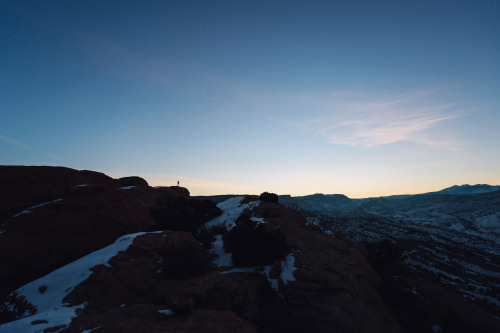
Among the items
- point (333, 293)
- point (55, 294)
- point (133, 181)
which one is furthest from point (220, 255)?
point (133, 181)

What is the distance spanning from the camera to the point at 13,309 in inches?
263

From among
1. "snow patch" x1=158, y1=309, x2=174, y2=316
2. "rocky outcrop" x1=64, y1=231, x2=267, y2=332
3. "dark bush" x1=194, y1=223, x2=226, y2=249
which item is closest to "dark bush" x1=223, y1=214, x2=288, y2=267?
"rocky outcrop" x1=64, y1=231, x2=267, y2=332

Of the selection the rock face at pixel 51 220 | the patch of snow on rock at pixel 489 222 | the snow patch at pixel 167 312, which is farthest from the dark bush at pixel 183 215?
the patch of snow on rock at pixel 489 222

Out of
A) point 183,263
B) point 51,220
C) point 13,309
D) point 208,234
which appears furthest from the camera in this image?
point 208,234

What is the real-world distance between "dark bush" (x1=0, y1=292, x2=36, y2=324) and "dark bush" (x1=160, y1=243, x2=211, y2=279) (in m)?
4.29

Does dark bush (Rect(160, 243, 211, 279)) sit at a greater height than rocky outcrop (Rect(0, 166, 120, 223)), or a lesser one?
lesser

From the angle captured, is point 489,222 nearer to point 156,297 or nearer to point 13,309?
point 156,297

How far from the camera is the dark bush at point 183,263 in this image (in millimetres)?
9938

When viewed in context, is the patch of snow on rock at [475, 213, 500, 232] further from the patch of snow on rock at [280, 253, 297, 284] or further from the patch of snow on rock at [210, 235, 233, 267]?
the patch of snow on rock at [210, 235, 233, 267]

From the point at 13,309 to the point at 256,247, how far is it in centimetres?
962

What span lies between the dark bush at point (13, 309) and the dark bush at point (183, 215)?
33.8 ft

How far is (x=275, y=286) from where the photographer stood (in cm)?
1082

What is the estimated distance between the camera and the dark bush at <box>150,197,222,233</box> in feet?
60.3

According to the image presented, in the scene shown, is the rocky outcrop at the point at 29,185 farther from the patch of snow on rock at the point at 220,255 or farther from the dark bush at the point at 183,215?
the patch of snow on rock at the point at 220,255
